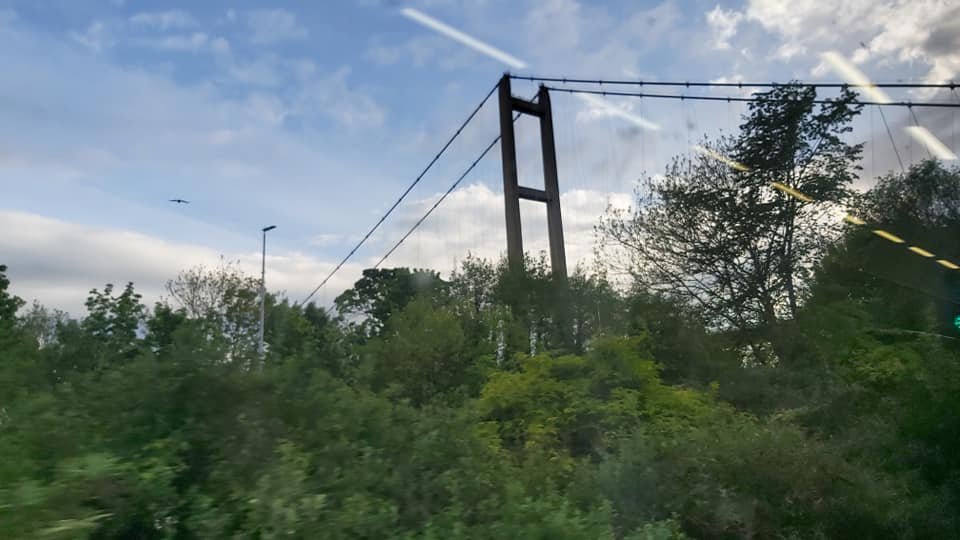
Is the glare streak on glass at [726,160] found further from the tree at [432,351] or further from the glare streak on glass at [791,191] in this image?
the tree at [432,351]

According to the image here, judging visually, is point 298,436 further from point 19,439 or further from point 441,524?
point 19,439

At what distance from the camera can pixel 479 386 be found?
44.4ft

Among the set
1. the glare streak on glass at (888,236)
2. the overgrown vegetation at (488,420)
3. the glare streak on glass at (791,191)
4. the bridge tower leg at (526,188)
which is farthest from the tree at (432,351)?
the glare streak on glass at (791,191)

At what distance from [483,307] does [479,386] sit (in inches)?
211

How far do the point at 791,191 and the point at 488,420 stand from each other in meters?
18.4

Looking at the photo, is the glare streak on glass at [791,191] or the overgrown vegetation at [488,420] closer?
the overgrown vegetation at [488,420]

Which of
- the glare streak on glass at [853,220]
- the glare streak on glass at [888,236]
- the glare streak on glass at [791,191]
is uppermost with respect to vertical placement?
the glare streak on glass at [791,191]

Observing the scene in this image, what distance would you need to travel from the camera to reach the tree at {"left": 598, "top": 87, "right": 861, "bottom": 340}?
25.2 m

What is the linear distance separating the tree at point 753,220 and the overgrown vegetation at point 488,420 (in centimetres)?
314

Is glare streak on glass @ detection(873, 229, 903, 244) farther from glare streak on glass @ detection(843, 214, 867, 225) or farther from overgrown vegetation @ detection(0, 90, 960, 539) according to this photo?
glare streak on glass @ detection(843, 214, 867, 225)

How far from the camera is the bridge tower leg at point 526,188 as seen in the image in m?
18.9

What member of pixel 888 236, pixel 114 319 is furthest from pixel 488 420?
pixel 888 236

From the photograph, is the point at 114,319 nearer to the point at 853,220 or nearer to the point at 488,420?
the point at 488,420

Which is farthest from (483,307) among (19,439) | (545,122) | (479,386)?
(19,439)
